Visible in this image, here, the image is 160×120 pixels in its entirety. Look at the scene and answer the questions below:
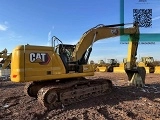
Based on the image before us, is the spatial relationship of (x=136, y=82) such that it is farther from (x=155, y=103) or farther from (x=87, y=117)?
(x=87, y=117)

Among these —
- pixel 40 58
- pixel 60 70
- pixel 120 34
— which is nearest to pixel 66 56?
pixel 60 70

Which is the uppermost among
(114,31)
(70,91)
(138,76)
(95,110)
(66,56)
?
(114,31)

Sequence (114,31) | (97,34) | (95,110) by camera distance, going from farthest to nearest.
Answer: (114,31), (97,34), (95,110)

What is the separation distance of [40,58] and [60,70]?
988 mm

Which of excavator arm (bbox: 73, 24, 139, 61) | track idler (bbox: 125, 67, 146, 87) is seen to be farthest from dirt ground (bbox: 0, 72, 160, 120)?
track idler (bbox: 125, 67, 146, 87)

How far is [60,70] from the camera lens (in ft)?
29.4

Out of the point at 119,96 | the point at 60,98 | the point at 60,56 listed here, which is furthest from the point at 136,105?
the point at 60,56

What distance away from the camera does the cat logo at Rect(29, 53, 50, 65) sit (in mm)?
8227

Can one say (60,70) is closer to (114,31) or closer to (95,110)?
(95,110)

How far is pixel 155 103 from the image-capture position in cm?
825

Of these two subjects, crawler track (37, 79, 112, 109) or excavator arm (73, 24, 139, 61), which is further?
excavator arm (73, 24, 139, 61)

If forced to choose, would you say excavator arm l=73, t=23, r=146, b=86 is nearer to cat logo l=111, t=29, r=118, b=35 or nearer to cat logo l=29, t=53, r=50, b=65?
cat logo l=111, t=29, r=118, b=35

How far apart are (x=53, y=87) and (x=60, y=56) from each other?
4.96 ft

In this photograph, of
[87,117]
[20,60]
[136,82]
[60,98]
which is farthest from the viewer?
[136,82]
